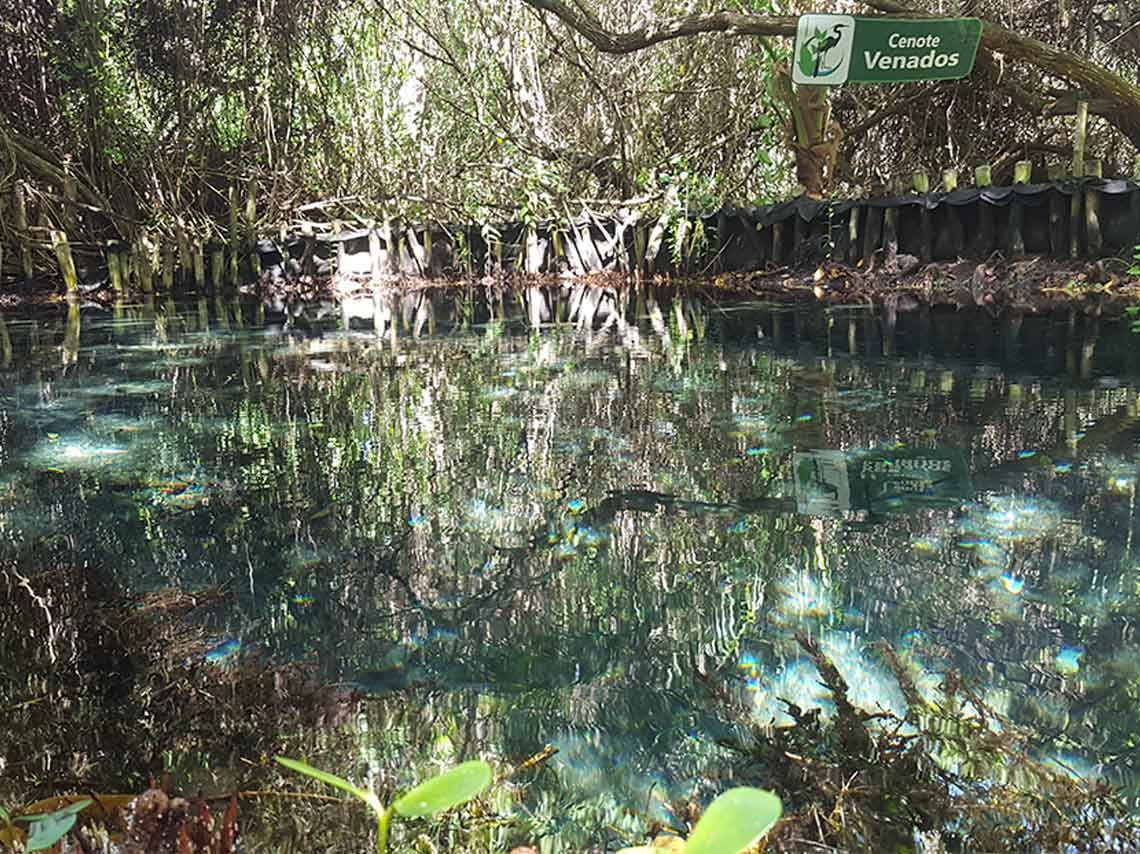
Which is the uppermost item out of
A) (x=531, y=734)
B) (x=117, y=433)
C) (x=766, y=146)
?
(x=766, y=146)

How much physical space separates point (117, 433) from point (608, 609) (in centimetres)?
247

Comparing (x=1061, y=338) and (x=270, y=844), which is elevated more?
(x=1061, y=338)

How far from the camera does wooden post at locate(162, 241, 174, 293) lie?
1249 centimetres

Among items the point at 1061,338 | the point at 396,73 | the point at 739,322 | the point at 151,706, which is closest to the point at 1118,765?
the point at 151,706

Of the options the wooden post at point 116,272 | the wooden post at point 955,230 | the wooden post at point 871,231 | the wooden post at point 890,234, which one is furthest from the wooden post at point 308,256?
the wooden post at point 955,230

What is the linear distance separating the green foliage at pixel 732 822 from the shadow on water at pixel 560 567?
61 cm

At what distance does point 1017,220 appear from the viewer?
8656 mm

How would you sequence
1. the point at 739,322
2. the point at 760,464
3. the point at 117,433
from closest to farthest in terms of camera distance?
the point at 760,464 < the point at 117,433 < the point at 739,322

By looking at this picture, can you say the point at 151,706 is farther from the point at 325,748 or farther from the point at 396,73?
the point at 396,73

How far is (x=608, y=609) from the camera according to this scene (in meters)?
2.00

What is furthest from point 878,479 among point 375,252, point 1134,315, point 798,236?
point 375,252

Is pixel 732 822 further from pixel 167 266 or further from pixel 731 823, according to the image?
pixel 167 266

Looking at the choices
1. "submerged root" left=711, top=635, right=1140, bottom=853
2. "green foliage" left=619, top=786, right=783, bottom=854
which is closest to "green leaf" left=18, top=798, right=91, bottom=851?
"green foliage" left=619, top=786, right=783, bottom=854

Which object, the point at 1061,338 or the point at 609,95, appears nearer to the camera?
the point at 1061,338
